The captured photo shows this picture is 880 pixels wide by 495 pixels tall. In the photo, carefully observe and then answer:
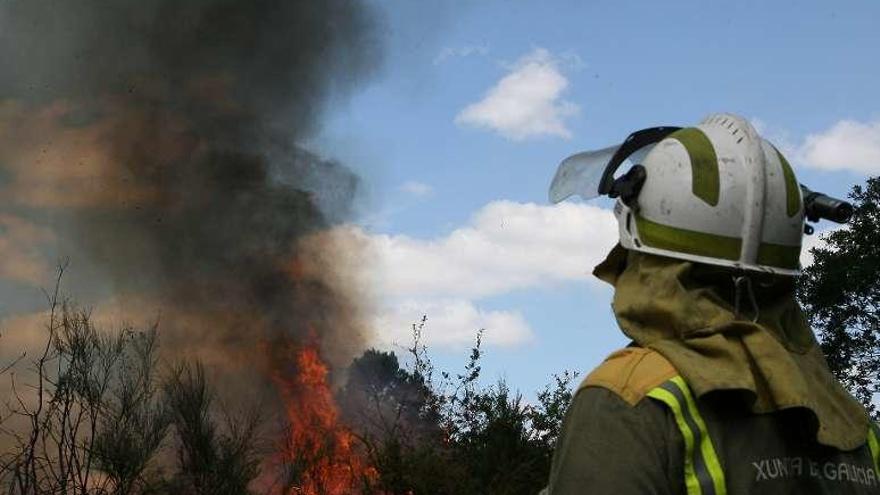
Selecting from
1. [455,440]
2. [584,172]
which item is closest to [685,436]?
[584,172]

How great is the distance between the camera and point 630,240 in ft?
8.16

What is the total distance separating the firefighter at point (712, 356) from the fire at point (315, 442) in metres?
15.2

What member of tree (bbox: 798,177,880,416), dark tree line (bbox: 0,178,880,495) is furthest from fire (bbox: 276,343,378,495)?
tree (bbox: 798,177,880,416)

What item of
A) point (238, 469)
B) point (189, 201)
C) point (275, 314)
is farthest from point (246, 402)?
point (238, 469)

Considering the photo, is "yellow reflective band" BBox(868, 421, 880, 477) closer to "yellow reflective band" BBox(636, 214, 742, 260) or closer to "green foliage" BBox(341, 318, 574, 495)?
"yellow reflective band" BBox(636, 214, 742, 260)

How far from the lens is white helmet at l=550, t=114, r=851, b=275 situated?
2.38 m

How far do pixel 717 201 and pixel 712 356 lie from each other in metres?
0.43

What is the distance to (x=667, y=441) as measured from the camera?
6.59 feet

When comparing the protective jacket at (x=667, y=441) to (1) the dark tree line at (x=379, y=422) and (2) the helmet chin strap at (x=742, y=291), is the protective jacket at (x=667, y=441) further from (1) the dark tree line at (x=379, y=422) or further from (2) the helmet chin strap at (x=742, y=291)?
(1) the dark tree line at (x=379, y=422)

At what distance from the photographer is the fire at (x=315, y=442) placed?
20.8m

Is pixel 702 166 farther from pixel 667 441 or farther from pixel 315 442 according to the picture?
pixel 315 442

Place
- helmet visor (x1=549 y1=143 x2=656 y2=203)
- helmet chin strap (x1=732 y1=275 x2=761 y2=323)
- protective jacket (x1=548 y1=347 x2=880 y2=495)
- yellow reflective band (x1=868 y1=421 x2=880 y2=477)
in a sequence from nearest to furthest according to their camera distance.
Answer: protective jacket (x1=548 y1=347 x2=880 y2=495) < helmet chin strap (x1=732 y1=275 x2=761 y2=323) < yellow reflective band (x1=868 y1=421 x2=880 y2=477) < helmet visor (x1=549 y1=143 x2=656 y2=203)

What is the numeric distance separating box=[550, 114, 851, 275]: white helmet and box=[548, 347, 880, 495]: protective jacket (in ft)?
1.18

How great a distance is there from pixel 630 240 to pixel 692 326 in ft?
1.15
